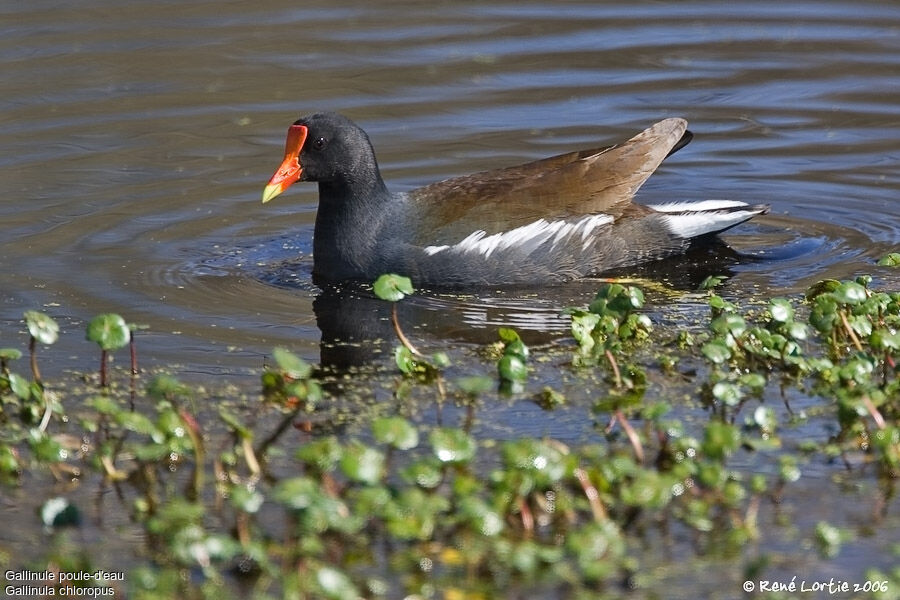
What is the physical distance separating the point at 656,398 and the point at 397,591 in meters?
1.35

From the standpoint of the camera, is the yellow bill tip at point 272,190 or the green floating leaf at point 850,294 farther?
the yellow bill tip at point 272,190

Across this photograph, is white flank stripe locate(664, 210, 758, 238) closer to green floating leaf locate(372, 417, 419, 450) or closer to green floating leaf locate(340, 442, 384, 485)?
green floating leaf locate(372, 417, 419, 450)

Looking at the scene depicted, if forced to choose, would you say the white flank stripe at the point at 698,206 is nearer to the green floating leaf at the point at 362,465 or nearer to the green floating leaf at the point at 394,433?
the green floating leaf at the point at 394,433

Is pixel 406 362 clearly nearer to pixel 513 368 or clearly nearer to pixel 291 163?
pixel 513 368

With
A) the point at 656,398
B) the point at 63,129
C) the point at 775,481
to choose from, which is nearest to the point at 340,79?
the point at 63,129

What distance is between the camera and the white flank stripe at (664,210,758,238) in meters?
6.18

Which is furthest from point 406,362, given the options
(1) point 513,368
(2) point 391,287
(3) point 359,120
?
(3) point 359,120

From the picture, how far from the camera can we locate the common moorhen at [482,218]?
5.81 meters

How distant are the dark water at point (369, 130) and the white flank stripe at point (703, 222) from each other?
5.9 inches

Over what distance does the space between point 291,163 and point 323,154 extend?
0.13 metres

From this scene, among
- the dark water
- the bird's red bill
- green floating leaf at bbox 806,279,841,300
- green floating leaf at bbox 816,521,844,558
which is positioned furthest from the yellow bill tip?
green floating leaf at bbox 816,521,844,558

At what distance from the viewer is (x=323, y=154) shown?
593cm

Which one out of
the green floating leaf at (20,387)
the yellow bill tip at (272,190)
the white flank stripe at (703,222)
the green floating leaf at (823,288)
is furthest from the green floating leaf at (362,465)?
the white flank stripe at (703,222)

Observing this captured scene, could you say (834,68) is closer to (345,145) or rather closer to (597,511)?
(345,145)
